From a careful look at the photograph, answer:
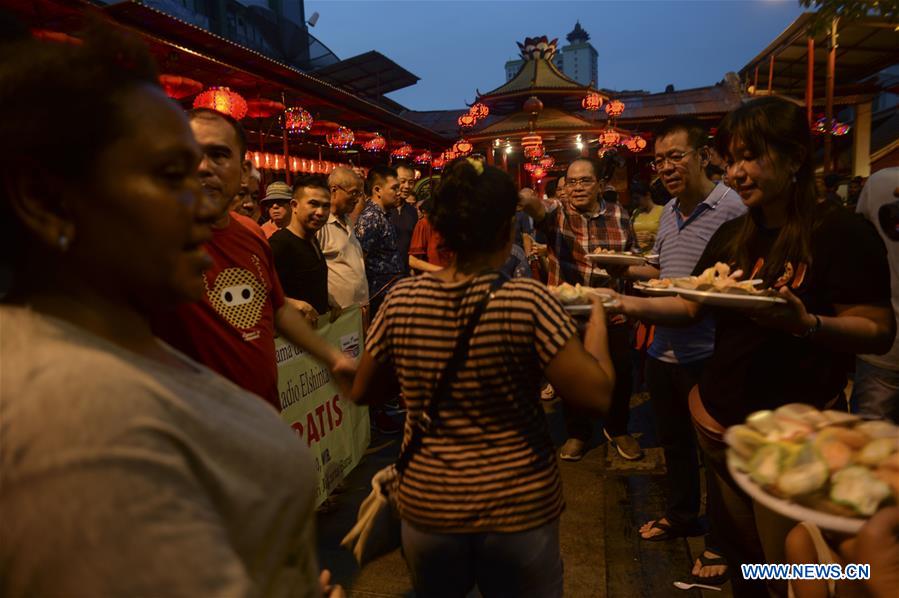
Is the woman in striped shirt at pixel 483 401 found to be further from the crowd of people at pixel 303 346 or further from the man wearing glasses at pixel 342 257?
the man wearing glasses at pixel 342 257

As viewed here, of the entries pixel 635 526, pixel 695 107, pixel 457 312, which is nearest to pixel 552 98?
pixel 695 107

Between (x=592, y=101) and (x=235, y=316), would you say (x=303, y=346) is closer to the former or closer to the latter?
(x=235, y=316)

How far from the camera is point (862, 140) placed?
60.2ft

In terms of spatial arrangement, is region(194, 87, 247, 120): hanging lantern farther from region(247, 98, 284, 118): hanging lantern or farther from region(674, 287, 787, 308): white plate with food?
region(674, 287, 787, 308): white plate with food

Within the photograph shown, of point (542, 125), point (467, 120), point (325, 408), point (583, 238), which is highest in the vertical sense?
point (467, 120)

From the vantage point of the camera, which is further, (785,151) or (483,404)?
(785,151)

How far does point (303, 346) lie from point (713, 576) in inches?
106

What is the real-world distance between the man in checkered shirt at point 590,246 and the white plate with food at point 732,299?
2526mm

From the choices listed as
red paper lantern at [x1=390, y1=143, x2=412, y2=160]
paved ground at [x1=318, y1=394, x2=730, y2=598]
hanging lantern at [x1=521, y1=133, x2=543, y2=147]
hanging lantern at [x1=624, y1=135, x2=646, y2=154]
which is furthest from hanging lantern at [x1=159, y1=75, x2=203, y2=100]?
hanging lantern at [x1=624, y1=135, x2=646, y2=154]

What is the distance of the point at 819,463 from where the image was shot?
4.46 feet

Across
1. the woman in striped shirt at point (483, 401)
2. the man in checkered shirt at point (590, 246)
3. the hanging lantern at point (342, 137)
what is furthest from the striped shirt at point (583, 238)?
the hanging lantern at point (342, 137)

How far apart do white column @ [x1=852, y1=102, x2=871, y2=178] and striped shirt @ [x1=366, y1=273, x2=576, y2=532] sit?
21.6 meters

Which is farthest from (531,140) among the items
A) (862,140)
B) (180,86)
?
(180,86)

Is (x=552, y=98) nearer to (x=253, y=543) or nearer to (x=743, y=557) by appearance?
(x=743, y=557)
